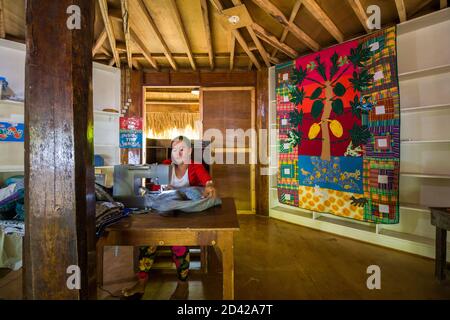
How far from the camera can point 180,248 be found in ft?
6.85

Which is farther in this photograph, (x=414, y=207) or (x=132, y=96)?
(x=132, y=96)

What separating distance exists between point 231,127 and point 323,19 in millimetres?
2507

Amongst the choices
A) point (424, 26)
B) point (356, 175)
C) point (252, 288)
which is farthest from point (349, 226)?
point (424, 26)

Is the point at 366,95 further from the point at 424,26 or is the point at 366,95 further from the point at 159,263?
the point at 159,263

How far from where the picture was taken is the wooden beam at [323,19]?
3.06m

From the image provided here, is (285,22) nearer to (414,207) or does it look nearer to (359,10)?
(359,10)

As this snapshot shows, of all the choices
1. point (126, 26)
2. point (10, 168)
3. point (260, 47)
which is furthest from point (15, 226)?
point (260, 47)

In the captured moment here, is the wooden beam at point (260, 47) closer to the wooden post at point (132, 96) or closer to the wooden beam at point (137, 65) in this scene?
the wooden beam at point (137, 65)

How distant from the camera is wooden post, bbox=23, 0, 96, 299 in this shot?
111 centimetres

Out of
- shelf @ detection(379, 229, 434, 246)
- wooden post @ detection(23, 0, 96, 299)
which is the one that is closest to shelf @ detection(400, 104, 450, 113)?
shelf @ detection(379, 229, 434, 246)

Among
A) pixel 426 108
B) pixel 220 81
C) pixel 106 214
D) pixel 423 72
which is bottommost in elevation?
pixel 106 214

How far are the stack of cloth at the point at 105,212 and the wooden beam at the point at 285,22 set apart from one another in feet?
10.0

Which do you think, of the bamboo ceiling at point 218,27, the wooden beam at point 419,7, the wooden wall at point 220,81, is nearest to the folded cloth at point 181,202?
the bamboo ceiling at point 218,27

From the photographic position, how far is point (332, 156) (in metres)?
3.65
